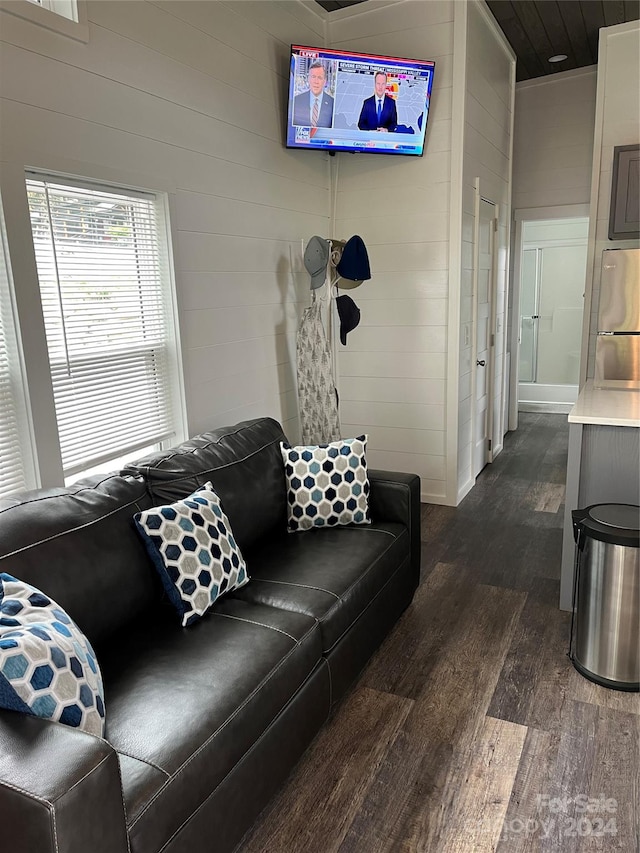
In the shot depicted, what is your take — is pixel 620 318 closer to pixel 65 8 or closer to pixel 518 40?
pixel 518 40

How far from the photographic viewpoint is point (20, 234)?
7.35 feet

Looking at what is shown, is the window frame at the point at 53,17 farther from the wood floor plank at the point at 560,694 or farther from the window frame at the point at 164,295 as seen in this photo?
the wood floor plank at the point at 560,694

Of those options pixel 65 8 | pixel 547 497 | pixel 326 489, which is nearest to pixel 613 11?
pixel 547 497

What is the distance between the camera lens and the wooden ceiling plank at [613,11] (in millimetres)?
4340

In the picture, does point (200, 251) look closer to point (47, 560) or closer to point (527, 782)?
point (47, 560)

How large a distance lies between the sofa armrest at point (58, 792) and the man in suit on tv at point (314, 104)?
3539 millimetres

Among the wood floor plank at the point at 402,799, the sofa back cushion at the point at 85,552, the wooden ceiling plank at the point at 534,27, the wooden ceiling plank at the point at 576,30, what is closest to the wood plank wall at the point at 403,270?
the wooden ceiling plank at the point at 534,27

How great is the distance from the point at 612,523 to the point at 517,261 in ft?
15.5

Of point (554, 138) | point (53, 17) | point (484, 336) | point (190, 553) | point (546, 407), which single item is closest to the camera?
point (190, 553)

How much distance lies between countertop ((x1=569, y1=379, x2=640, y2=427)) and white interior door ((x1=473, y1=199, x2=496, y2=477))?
5.26 ft

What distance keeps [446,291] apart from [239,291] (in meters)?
1.52

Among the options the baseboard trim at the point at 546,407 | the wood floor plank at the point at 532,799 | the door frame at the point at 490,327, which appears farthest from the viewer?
the baseboard trim at the point at 546,407

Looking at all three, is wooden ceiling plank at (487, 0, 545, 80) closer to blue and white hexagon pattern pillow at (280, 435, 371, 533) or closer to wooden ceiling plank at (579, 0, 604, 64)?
wooden ceiling plank at (579, 0, 604, 64)

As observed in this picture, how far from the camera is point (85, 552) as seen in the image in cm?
193
